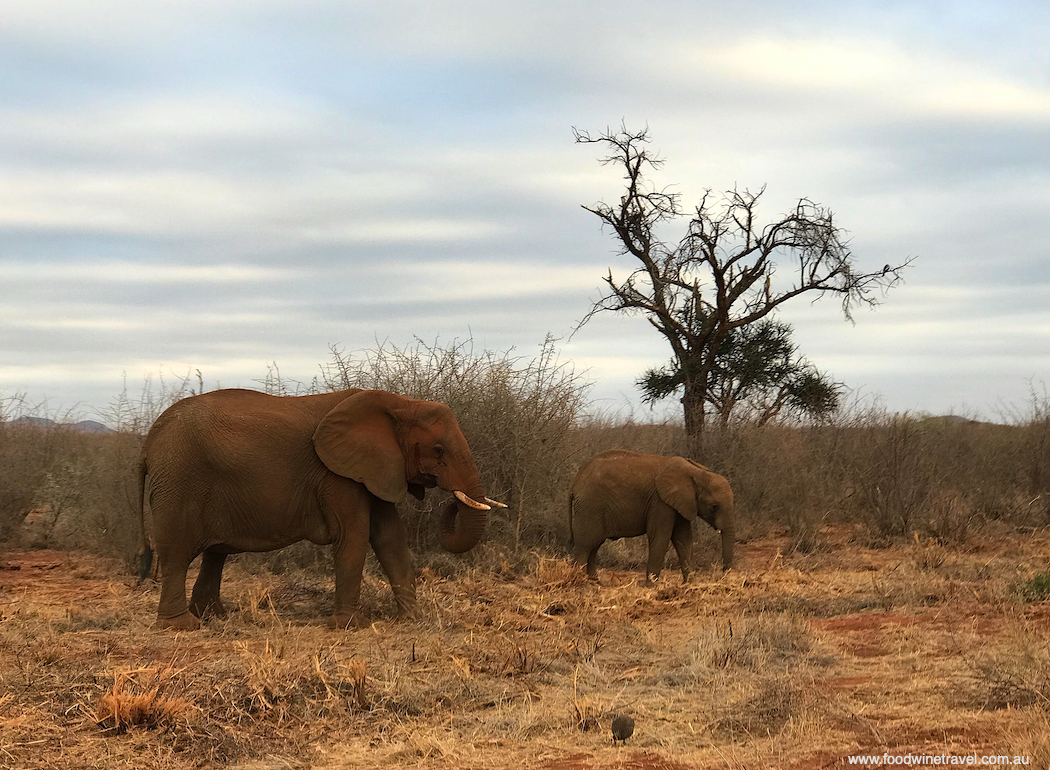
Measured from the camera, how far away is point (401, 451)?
10.2 metres

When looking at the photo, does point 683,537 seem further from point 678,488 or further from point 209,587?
point 209,587

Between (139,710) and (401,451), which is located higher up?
(401,451)

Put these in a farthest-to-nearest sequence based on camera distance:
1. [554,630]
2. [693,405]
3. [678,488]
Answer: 1. [693,405]
2. [678,488]
3. [554,630]

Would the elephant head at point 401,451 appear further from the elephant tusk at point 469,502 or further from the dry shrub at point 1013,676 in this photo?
the dry shrub at point 1013,676

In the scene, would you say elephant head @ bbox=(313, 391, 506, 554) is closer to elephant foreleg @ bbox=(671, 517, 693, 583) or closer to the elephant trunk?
the elephant trunk

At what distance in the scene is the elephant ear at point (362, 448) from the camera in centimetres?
991

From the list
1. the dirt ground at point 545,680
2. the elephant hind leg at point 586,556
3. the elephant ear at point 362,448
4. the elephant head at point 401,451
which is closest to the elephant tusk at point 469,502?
the elephant head at point 401,451

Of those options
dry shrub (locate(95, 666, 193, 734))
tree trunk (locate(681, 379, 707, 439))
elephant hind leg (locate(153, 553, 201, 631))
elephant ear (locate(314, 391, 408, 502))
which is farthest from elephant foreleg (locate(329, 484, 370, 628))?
tree trunk (locate(681, 379, 707, 439))

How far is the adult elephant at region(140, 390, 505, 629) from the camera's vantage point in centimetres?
988

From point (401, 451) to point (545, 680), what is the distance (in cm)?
322

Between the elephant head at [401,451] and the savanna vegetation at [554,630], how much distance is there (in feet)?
3.77

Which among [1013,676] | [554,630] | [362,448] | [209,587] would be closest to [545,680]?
[554,630]

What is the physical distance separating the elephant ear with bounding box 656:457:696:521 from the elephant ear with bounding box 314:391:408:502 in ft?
14.3

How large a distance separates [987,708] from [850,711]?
0.80 metres
